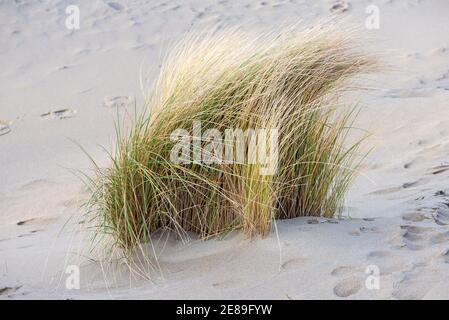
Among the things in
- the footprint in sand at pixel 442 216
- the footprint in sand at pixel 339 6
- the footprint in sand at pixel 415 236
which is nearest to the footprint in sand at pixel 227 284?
the footprint in sand at pixel 415 236

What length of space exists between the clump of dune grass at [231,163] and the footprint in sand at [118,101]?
3096 mm

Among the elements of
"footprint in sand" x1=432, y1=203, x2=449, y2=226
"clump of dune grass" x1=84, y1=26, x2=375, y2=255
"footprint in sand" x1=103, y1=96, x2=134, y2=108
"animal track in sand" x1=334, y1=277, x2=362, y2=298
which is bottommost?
"animal track in sand" x1=334, y1=277, x2=362, y2=298

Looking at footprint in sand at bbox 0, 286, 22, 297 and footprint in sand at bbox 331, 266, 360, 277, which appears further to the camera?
footprint in sand at bbox 0, 286, 22, 297

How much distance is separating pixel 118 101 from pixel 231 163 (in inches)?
137

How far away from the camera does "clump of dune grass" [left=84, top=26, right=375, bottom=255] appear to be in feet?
9.86

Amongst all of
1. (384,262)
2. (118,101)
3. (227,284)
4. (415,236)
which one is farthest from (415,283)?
(118,101)

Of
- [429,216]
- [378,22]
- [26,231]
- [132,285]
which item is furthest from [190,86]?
[378,22]

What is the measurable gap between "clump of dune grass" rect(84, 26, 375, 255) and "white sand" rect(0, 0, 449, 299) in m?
0.13

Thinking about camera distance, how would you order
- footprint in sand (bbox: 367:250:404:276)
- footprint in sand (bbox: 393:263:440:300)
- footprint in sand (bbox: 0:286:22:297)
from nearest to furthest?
footprint in sand (bbox: 393:263:440:300)
footprint in sand (bbox: 367:250:404:276)
footprint in sand (bbox: 0:286:22:297)

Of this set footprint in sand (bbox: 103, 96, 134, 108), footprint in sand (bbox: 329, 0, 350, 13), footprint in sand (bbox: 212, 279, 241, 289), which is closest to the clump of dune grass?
footprint in sand (bbox: 212, 279, 241, 289)

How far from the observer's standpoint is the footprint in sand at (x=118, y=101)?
248 inches

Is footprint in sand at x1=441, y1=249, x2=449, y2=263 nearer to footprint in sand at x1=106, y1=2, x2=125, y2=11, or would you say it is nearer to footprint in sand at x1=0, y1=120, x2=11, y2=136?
footprint in sand at x1=0, y1=120, x2=11, y2=136

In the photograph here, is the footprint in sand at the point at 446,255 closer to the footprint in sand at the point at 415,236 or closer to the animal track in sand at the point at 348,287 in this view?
the footprint in sand at the point at 415,236
